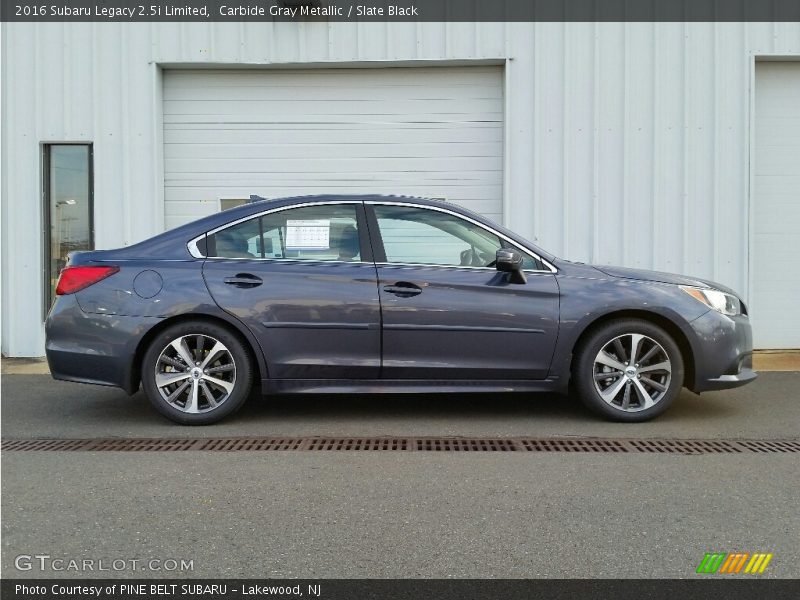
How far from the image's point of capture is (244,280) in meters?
5.38

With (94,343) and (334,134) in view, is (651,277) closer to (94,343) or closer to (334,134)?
(94,343)

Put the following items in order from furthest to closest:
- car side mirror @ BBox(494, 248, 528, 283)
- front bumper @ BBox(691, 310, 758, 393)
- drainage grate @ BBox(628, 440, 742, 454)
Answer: front bumper @ BBox(691, 310, 758, 393) → car side mirror @ BBox(494, 248, 528, 283) → drainage grate @ BBox(628, 440, 742, 454)

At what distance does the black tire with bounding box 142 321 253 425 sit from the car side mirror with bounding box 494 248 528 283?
1.90m

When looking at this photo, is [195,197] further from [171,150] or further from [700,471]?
[700,471]

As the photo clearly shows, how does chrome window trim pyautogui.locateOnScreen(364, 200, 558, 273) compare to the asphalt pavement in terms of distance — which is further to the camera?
chrome window trim pyautogui.locateOnScreen(364, 200, 558, 273)

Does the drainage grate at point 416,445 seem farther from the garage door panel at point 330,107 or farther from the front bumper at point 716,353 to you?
the garage door panel at point 330,107

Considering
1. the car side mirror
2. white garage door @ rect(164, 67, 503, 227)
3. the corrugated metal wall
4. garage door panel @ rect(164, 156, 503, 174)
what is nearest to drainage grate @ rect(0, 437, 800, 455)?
the car side mirror

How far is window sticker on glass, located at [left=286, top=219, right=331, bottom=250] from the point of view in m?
5.53

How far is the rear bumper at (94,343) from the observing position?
17.4ft

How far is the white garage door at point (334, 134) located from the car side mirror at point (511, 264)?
4079 mm

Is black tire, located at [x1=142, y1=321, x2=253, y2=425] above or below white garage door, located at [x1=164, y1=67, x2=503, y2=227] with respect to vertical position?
below

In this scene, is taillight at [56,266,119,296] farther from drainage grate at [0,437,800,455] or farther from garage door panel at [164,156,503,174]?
garage door panel at [164,156,503,174]

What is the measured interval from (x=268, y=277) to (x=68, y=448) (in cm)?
171

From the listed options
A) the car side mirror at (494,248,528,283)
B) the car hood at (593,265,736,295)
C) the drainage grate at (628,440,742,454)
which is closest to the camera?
the drainage grate at (628,440,742,454)
